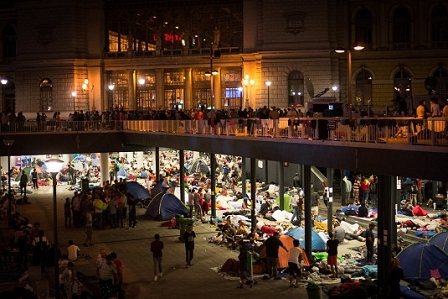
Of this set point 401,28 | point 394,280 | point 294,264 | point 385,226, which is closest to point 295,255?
point 294,264

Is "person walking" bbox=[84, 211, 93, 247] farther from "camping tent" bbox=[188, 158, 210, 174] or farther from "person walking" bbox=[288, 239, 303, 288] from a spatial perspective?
"camping tent" bbox=[188, 158, 210, 174]

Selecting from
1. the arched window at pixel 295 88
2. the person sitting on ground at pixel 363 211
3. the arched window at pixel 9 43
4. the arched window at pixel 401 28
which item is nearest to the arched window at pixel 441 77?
the arched window at pixel 401 28

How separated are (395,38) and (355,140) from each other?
44093mm

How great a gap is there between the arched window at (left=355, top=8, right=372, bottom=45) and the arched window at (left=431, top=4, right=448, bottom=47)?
5421 millimetres

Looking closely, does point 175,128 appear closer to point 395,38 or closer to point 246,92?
point 246,92

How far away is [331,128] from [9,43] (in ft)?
191

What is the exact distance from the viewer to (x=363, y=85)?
6406 cm

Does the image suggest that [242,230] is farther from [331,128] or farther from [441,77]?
[441,77]

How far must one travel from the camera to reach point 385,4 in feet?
209

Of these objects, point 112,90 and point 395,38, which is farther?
point 112,90

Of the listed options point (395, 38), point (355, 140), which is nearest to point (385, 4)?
point (395, 38)

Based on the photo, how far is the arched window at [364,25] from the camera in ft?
211

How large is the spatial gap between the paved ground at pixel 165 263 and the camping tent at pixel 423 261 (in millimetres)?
3600

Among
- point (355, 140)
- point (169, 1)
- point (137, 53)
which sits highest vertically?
point (169, 1)
